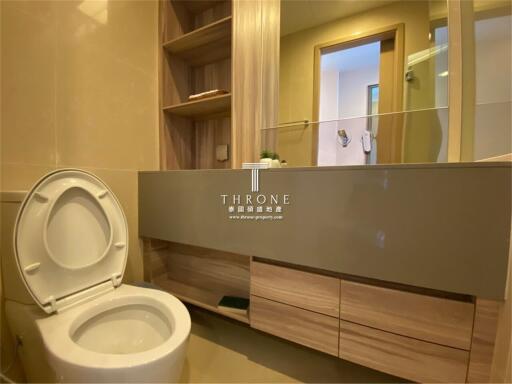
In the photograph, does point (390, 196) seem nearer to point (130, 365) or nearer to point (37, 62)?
point (130, 365)

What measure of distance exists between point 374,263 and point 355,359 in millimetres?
364

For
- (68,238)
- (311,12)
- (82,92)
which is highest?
(311,12)

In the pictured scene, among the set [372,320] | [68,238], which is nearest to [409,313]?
[372,320]

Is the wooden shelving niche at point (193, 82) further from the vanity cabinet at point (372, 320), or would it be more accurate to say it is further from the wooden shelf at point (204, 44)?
the vanity cabinet at point (372, 320)

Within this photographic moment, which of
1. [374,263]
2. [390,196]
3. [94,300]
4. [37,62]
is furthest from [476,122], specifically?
[37,62]

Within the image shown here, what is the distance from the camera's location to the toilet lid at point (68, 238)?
0.74 metres

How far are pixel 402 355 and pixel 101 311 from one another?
1.05 meters

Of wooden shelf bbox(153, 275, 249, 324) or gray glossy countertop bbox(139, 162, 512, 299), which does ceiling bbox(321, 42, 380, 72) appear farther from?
wooden shelf bbox(153, 275, 249, 324)

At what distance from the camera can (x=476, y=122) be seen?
81cm

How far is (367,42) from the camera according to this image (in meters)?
1.30

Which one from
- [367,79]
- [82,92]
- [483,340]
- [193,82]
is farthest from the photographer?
[193,82]

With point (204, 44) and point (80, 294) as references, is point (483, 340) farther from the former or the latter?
point (204, 44)

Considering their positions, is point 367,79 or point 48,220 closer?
point 48,220

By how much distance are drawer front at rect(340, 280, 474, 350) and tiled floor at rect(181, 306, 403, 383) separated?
426 mm
